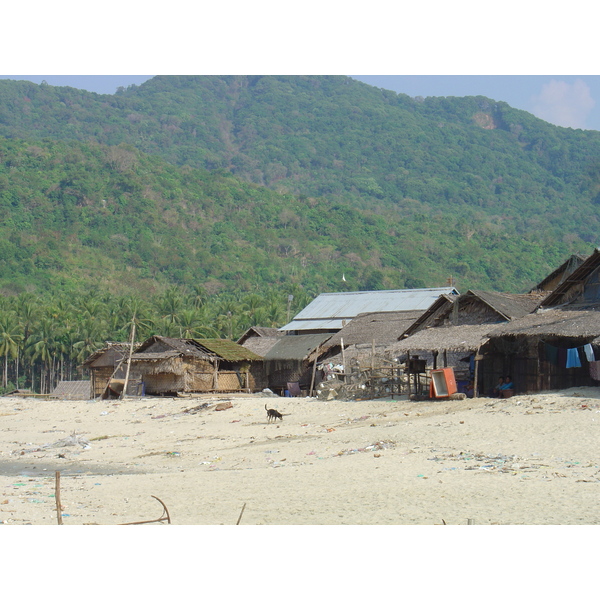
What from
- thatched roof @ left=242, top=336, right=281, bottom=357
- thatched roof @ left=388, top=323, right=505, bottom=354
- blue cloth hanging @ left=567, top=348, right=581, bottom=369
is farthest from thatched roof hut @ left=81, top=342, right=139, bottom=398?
blue cloth hanging @ left=567, top=348, right=581, bottom=369

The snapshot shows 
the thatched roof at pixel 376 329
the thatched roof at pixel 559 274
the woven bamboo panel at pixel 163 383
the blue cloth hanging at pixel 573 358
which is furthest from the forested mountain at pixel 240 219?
the blue cloth hanging at pixel 573 358

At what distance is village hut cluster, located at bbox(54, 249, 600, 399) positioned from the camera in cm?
2109

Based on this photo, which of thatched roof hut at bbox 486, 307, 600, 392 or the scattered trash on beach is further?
thatched roof hut at bbox 486, 307, 600, 392

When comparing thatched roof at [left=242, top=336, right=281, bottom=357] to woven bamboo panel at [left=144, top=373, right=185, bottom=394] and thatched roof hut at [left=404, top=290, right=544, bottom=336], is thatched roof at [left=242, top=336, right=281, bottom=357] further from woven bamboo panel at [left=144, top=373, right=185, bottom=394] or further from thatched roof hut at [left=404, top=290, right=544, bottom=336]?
thatched roof hut at [left=404, top=290, right=544, bottom=336]

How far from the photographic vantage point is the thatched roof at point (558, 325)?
65.1ft

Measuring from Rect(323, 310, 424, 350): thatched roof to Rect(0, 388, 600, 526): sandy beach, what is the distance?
6.34m

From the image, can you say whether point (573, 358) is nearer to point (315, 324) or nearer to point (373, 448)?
point (373, 448)

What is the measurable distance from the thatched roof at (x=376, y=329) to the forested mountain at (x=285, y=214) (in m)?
48.3

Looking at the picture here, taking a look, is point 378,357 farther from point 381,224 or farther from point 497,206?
point 497,206

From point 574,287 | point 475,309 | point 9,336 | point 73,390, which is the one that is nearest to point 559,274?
point 475,309

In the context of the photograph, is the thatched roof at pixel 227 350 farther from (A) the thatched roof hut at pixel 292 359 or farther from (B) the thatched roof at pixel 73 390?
(B) the thatched roof at pixel 73 390

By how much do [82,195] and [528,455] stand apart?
86.1m

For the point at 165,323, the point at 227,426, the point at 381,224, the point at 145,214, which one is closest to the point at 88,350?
the point at 165,323

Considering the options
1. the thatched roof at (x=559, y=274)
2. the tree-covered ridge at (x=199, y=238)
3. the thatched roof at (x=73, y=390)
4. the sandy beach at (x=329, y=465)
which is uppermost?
the tree-covered ridge at (x=199, y=238)
